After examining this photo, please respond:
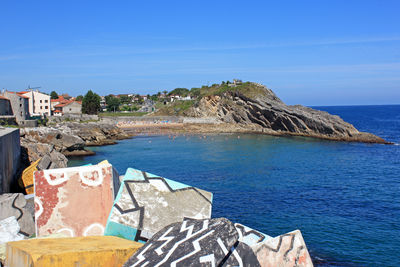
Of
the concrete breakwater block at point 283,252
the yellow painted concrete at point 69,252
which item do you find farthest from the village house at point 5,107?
the concrete breakwater block at point 283,252

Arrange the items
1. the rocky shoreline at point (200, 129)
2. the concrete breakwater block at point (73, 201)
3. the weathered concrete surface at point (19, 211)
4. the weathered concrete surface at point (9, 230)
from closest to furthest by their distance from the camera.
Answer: the concrete breakwater block at point (73, 201) → the weathered concrete surface at point (9, 230) → the weathered concrete surface at point (19, 211) → the rocky shoreline at point (200, 129)

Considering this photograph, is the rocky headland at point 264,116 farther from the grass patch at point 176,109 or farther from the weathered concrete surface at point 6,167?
the weathered concrete surface at point 6,167

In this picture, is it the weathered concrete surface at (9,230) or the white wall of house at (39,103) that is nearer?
the weathered concrete surface at (9,230)

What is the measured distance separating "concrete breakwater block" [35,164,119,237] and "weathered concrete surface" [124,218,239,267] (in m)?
2.11

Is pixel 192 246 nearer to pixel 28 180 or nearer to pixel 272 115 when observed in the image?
pixel 28 180

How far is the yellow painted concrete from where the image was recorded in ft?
15.6

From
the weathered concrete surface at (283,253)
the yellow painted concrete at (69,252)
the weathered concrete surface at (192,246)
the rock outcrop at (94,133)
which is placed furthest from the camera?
the rock outcrop at (94,133)

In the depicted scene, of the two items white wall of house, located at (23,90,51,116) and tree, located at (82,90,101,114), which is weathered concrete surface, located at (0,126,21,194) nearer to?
white wall of house, located at (23,90,51,116)

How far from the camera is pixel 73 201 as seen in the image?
7.08m

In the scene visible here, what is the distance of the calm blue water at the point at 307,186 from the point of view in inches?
587

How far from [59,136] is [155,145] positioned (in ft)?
55.9

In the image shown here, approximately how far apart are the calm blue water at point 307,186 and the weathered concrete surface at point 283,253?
8619mm

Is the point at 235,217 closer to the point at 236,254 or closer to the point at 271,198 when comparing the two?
the point at 271,198

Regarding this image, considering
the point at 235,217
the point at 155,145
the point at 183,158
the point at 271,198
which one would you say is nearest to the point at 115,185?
the point at 235,217
